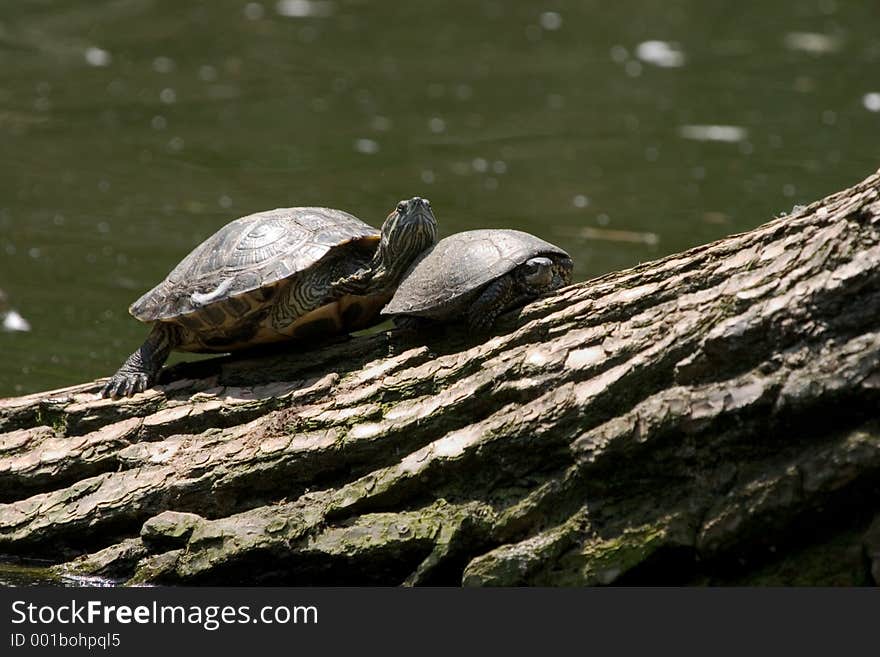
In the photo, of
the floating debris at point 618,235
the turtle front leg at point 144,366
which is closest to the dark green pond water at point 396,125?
the floating debris at point 618,235

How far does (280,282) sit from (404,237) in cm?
54

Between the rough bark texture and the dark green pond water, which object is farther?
the dark green pond water

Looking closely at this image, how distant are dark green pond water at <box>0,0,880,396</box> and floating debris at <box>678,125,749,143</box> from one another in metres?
0.04

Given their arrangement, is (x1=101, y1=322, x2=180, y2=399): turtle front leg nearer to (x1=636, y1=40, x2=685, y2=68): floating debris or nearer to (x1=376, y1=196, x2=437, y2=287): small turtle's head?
(x1=376, y1=196, x2=437, y2=287): small turtle's head

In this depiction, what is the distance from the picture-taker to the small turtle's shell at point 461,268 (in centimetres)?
427

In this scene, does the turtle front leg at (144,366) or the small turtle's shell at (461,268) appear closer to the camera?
the small turtle's shell at (461,268)

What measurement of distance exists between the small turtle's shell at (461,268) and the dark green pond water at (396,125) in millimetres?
3245

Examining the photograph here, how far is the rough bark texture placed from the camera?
11.8 feet

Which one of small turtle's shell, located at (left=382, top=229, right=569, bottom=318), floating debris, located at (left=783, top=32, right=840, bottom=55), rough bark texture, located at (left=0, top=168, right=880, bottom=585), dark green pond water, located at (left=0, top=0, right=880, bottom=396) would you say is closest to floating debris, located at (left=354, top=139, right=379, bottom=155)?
dark green pond water, located at (left=0, top=0, right=880, bottom=396)

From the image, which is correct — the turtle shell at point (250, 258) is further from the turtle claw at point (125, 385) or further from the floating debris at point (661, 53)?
the floating debris at point (661, 53)

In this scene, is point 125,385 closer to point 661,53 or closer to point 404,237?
point 404,237

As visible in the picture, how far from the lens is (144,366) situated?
5.01 m

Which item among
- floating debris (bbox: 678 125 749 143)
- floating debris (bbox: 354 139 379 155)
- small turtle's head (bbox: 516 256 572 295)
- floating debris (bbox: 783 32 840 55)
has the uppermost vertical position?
small turtle's head (bbox: 516 256 572 295)

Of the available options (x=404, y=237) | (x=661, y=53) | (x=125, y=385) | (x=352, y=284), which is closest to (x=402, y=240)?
(x=404, y=237)
